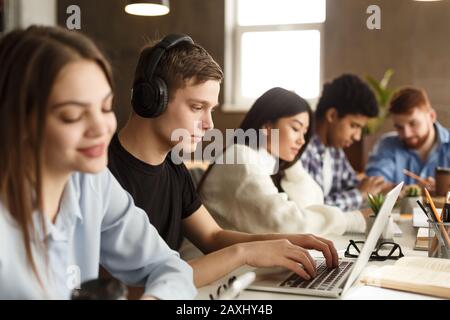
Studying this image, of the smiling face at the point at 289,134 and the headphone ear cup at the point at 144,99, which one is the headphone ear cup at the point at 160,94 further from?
the smiling face at the point at 289,134

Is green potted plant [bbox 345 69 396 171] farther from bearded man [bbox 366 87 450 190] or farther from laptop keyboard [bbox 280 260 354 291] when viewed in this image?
laptop keyboard [bbox 280 260 354 291]

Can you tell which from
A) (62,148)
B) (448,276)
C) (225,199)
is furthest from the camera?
(225,199)

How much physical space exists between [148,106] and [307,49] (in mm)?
508

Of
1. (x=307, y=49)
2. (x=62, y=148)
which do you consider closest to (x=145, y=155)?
(x=62, y=148)

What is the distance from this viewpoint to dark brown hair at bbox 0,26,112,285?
1.66ft

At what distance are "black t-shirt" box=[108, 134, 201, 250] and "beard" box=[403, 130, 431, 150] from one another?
1234 mm

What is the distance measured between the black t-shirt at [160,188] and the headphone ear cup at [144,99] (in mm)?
80

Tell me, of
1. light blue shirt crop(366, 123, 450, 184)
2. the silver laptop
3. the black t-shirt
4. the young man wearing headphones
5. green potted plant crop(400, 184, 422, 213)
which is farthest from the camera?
light blue shirt crop(366, 123, 450, 184)

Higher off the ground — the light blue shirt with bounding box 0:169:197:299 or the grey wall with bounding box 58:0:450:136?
the grey wall with bounding box 58:0:450:136

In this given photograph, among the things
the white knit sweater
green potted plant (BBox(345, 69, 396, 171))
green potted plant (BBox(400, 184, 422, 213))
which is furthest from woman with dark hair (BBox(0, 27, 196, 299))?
green potted plant (BBox(345, 69, 396, 171))

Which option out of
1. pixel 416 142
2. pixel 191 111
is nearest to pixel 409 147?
pixel 416 142

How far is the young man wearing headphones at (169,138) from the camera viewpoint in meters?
0.80
